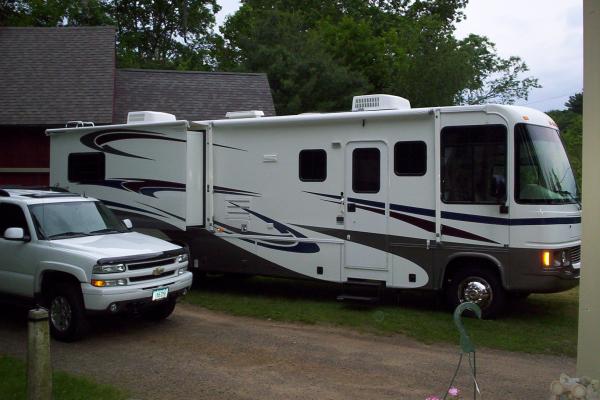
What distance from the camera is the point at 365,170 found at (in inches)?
396

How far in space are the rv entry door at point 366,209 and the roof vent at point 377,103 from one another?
64 centimetres

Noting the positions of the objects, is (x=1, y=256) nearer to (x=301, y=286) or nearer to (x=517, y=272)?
(x=301, y=286)

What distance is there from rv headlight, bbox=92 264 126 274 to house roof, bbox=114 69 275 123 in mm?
10982

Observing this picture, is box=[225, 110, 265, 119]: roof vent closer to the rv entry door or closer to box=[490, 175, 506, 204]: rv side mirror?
the rv entry door

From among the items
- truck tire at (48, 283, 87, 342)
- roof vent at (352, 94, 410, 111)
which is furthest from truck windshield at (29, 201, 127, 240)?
roof vent at (352, 94, 410, 111)

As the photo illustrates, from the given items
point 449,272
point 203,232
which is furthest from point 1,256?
point 449,272

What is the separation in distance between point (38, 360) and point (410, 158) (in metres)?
6.05

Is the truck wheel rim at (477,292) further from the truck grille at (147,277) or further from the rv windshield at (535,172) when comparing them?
the truck grille at (147,277)

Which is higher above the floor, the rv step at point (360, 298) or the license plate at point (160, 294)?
the license plate at point (160, 294)

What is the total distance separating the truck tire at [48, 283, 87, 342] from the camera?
7906mm

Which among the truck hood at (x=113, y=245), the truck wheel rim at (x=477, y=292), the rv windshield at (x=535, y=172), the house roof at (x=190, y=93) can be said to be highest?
the house roof at (x=190, y=93)

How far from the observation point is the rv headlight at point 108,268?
7750mm

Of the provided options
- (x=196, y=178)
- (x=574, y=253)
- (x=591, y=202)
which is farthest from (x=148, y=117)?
(x=591, y=202)

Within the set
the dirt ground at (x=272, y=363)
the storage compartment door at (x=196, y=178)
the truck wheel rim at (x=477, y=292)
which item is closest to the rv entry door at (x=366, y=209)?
the truck wheel rim at (x=477, y=292)
